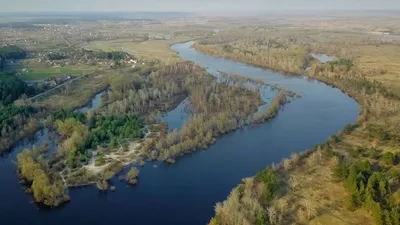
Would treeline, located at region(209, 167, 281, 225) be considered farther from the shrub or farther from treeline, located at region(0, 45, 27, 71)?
treeline, located at region(0, 45, 27, 71)

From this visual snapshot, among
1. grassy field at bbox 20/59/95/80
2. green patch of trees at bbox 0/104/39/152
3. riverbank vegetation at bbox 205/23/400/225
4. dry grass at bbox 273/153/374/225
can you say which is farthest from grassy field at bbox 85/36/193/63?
dry grass at bbox 273/153/374/225

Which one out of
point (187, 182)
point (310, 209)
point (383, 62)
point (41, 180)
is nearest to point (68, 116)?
point (41, 180)

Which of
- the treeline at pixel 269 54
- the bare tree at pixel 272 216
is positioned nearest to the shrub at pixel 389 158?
the bare tree at pixel 272 216

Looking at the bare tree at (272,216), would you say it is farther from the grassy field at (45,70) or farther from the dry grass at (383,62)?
the grassy field at (45,70)

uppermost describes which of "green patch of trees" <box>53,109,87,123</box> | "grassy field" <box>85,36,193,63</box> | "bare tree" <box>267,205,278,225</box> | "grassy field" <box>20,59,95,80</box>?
"grassy field" <box>85,36,193,63</box>

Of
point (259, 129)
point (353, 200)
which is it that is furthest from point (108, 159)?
point (353, 200)

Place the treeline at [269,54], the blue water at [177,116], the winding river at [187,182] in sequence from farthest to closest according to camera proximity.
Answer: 1. the treeline at [269,54]
2. the blue water at [177,116]
3. the winding river at [187,182]

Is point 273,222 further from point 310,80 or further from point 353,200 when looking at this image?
point 310,80
